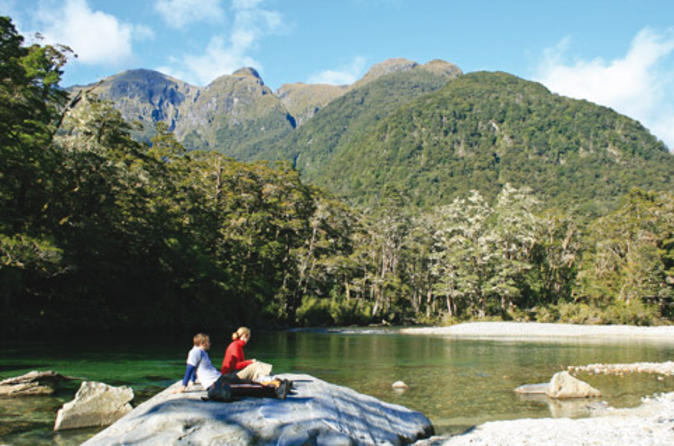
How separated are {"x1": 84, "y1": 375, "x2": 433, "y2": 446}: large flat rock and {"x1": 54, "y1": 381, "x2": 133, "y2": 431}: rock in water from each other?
2508 mm

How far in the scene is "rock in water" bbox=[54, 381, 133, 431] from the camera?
8282 millimetres

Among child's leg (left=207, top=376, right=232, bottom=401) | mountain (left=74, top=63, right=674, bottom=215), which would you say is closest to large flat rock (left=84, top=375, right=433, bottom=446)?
child's leg (left=207, top=376, right=232, bottom=401)

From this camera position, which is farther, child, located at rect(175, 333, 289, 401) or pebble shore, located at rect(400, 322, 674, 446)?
pebble shore, located at rect(400, 322, 674, 446)

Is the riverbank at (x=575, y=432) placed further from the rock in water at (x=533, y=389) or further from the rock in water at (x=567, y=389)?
the rock in water at (x=533, y=389)

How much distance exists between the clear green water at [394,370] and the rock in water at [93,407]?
30 cm

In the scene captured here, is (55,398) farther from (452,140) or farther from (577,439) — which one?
(452,140)

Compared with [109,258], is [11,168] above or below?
above

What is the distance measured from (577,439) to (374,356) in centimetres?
1377

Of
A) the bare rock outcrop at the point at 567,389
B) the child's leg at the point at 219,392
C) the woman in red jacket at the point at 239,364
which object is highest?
the woman in red jacket at the point at 239,364

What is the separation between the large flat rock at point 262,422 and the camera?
5.36m

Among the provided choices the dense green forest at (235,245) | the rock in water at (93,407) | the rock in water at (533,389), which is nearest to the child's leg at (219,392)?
the rock in water at (93,407)

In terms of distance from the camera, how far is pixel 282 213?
1796 inches

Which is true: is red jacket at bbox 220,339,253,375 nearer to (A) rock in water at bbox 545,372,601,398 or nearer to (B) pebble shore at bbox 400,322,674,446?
(B) pebble shore at bbox 400,322,674,446

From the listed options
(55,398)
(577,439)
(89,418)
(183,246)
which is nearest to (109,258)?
(183,246)
